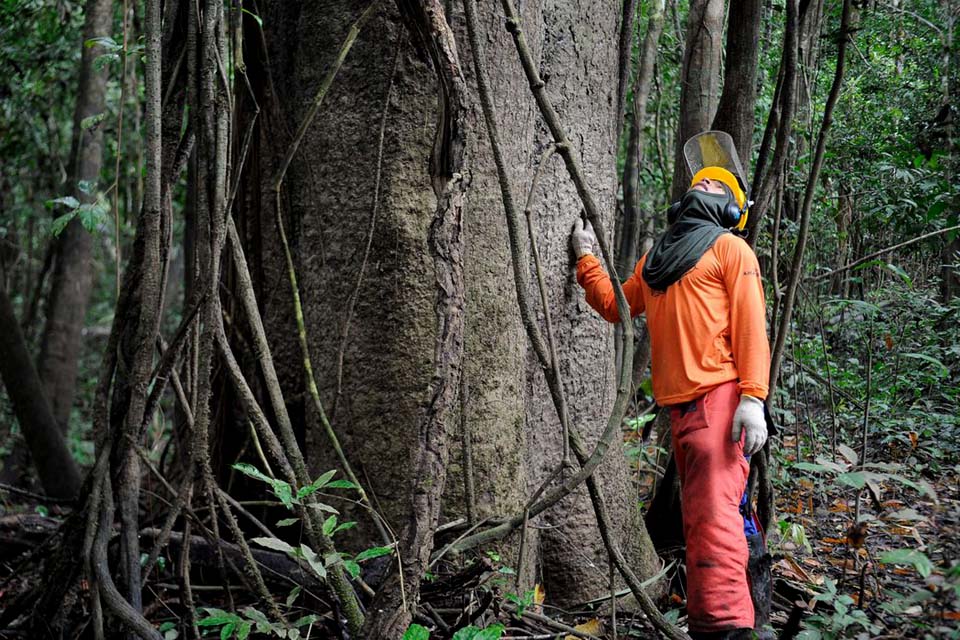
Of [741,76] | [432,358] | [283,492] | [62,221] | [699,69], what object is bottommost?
[283,492]

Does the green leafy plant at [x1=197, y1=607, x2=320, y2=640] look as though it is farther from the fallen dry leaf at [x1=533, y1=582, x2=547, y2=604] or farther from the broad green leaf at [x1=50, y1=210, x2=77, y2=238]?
the broad green leaf at [x1=50, y1=210, x2=77, y2=238]

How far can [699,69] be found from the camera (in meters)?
4.51

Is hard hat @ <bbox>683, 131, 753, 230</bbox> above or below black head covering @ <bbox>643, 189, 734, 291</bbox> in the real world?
above

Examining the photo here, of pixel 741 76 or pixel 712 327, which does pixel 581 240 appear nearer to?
pixel 712 327

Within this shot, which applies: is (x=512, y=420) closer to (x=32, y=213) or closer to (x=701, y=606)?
(x=701, y=606)

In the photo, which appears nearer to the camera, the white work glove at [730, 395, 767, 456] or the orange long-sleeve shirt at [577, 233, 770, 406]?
the white work glove at [730, 395, 767, 456]

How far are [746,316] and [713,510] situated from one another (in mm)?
757

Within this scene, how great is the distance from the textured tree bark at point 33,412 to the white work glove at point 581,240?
4603 millimetres

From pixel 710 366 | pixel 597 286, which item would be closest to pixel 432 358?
pixel 597 286

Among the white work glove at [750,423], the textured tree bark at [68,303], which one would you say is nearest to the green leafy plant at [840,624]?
the white work glove at [750,423]

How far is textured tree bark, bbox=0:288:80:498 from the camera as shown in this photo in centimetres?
614

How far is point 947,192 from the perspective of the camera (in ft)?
15.5

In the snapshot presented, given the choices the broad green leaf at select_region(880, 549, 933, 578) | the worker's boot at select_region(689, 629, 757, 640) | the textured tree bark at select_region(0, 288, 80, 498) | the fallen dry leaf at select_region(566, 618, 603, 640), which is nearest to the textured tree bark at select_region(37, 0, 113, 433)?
the textured tree bark at select_region(0, 288, 80, 498)

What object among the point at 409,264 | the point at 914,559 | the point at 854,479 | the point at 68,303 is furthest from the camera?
the point at 68,303
